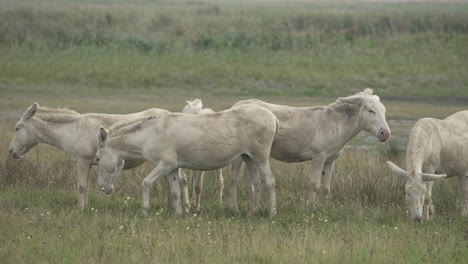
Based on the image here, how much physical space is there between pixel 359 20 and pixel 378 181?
32.5m

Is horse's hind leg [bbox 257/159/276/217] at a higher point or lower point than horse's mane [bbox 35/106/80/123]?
lower

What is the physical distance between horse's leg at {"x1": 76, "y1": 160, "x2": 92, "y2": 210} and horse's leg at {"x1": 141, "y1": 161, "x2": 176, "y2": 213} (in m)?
1.22

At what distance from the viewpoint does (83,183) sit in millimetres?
12578

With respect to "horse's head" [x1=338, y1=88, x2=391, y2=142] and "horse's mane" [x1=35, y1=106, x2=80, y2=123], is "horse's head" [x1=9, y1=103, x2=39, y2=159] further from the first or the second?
"horse's head" [x1=338, y1=88, x2=391, y2=142]

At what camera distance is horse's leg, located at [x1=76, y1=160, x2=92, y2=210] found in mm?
12531

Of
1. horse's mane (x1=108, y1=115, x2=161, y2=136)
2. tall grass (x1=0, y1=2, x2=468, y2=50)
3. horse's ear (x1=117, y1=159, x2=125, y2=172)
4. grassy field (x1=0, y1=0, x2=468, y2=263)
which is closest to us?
grassy field (x1=0, y1=0, x2=468, y2=263)

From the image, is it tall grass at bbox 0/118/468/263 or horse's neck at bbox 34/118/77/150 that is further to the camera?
horse's neck at bbox 34/118/77/150

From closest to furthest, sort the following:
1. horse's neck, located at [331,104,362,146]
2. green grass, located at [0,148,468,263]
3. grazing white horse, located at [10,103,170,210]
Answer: green grass, located at [0,148,468,263]
grazing white horse, located at [10,103,170,210]
horse's neck, located at [331,104,362,146]

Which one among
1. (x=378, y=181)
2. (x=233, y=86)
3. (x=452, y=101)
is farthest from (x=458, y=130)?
(x=233, y=86)

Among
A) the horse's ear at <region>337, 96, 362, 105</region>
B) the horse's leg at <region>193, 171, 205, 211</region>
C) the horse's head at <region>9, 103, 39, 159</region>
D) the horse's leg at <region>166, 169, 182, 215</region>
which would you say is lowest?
the horse's leg at <region>193, 171, 205, 211</region>

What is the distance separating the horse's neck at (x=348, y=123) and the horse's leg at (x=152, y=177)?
295cm

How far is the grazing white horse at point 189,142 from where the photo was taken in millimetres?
12008

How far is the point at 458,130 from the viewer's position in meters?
12.8

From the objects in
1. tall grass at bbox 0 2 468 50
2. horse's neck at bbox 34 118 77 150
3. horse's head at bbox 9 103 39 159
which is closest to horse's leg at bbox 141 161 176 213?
horse's neck at bbox 34 118 77 150
